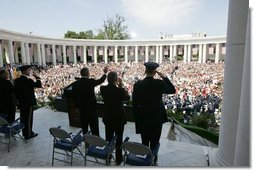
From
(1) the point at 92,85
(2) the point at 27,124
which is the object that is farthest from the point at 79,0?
(2) the point at 27,124

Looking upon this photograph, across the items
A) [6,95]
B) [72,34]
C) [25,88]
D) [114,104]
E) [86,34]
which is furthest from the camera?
[86,34]

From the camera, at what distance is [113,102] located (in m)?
3.48

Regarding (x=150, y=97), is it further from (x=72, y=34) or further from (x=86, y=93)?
(x=72, y=34)

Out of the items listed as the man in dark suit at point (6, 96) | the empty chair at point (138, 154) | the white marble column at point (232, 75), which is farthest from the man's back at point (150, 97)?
the man in dark suit at point (6, 96)

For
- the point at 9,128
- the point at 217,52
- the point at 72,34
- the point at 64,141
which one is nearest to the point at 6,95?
the point at 9,128

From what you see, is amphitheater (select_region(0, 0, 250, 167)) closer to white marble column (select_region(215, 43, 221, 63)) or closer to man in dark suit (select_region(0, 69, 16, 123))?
man in dark suit (select_region(0, 69, 16, 123))

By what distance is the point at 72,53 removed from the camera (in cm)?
5097

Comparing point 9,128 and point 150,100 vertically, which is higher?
point 150,100

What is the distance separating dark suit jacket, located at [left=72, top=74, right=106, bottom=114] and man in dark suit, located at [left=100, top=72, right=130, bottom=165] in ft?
2.08

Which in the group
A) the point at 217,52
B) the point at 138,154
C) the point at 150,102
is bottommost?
the point at 138,154

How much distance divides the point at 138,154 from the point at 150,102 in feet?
2.53

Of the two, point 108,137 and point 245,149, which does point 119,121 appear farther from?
point 245,149

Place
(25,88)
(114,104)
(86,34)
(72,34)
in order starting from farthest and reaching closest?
(86,34), (72,34), (25,88), (114,104)

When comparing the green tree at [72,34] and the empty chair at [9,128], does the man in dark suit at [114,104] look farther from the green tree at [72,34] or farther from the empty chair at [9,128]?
the green tree at [72,34]
